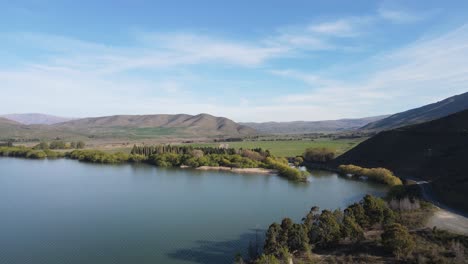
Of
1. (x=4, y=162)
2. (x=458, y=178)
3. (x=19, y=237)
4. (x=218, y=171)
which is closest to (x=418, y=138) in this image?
(x=458, y=178)

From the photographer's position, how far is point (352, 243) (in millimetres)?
30969

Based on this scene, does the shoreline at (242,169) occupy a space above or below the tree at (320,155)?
below

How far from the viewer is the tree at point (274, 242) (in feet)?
89.6

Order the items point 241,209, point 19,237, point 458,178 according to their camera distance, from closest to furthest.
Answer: point 19,237 → point 241,209 → point 458,178

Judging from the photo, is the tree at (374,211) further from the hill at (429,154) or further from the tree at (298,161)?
the tree at (298,161)

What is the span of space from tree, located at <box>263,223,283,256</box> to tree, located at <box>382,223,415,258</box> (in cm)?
905

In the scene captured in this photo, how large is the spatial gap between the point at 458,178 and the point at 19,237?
Result: 58994 mm

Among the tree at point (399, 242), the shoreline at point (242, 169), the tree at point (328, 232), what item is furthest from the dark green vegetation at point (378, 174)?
the tree at point (399, 242)

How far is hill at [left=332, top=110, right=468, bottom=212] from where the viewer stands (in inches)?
2071

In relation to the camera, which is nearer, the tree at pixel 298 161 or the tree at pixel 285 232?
the tree at pixel 285 232

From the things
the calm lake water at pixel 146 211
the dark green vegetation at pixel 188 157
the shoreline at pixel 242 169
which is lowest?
the calm lake water at pixel 146 211

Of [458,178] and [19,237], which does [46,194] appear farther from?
[458,178]

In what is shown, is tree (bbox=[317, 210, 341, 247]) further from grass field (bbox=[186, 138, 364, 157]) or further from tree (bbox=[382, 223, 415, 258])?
grass field (bbox=[186, 138, 364, 157])

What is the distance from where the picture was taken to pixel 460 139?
6981 centimetres
